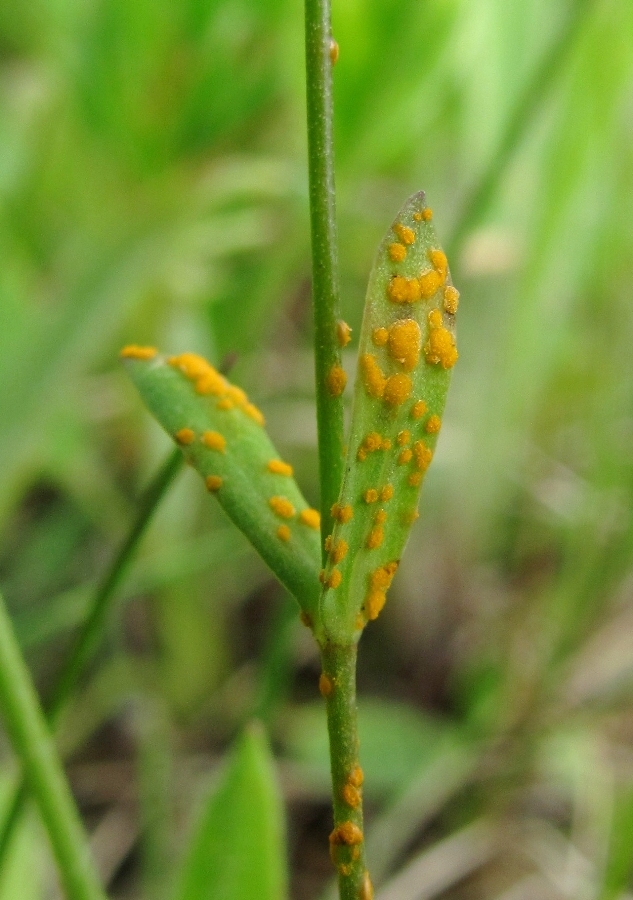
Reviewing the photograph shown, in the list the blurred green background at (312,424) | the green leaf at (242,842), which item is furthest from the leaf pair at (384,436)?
the blurred green background at (312,424)

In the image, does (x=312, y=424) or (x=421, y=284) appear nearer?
(x=421, y=284)

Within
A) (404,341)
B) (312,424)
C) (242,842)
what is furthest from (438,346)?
(312,424)

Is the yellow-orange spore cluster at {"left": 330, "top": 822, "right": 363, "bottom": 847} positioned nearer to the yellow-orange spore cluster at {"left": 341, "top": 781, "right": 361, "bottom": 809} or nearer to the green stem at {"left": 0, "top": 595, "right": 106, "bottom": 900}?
the yellow-orange spore cluster at {"left": 341, "top": 781, "right": 361, "bottom": 809}

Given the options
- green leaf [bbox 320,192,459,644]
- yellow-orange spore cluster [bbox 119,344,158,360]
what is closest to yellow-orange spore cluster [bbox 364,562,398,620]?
green leaf [bbox 320,192,459,644]

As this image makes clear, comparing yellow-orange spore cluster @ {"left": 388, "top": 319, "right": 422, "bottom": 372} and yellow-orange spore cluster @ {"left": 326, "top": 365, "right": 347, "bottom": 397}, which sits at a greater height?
yellow-orange spore cluster @ {"left": 388, "top": 319, "right": 422, "bottom": 372}

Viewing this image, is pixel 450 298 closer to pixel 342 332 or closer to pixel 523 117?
pixel 342 332
